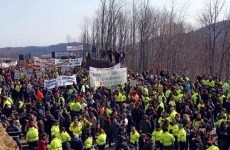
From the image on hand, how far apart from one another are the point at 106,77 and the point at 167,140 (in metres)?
8.33

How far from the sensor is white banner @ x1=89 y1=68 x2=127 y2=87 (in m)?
24.7

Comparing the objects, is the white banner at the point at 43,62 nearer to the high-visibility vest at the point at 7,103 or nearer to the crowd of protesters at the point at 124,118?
the crowd of protesters at the point at 124,118

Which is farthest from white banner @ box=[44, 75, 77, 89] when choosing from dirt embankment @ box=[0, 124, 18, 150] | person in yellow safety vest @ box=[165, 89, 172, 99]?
dirt embankment @ box=[0, 124, 18, 150]

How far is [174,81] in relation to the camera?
30391 mm

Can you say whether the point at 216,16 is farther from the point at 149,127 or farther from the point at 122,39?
the point at 149,127

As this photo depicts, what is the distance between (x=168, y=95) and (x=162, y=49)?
3596 centimetres

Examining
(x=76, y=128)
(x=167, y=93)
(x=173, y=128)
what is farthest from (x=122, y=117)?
(x=167, y=93)

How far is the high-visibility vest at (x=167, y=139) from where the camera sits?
17.5 meters

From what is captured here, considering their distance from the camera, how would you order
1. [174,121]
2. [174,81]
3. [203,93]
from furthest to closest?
[174,81] < [203,93] < [174,121]

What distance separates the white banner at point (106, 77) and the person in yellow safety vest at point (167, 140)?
26.2 ft

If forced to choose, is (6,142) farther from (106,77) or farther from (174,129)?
(106,77)

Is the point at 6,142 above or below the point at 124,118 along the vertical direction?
below

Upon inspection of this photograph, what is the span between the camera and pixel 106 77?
25.0m

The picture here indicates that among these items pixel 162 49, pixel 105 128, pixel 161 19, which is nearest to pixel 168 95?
pixel 105 128
